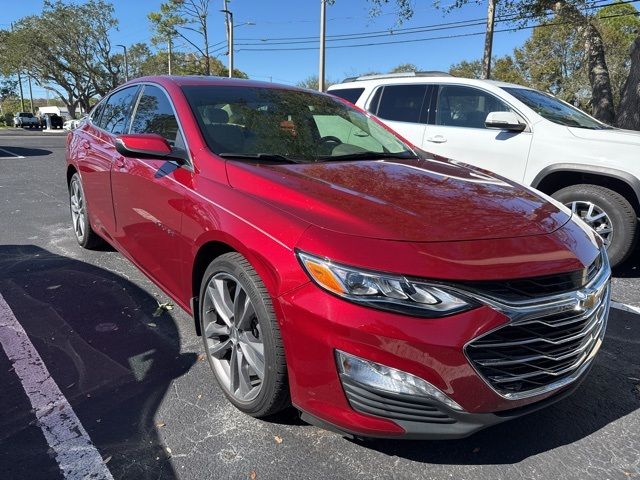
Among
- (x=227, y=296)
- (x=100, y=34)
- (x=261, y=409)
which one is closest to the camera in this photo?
(x=261, y=409)

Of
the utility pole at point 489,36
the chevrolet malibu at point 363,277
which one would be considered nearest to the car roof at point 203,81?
Answer: the chevrolet malibu at point 363,277

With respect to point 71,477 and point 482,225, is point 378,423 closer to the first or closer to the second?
point 482,225

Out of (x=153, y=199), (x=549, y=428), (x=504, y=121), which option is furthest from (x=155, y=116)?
(x=504, y=121)

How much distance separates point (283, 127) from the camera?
322cm

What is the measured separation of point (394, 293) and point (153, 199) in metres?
1.92

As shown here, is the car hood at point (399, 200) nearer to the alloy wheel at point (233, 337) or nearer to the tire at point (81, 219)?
the alloy wheel at point (233, 337)

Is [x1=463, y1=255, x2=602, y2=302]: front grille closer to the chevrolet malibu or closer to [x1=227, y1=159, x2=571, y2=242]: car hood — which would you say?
the chevrolet malibu

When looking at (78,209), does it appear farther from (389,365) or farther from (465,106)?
(465,106)

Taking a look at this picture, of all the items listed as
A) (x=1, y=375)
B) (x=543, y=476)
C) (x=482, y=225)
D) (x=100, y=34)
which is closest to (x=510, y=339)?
(x=482, y=225)

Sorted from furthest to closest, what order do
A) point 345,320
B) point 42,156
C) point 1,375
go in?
point 42,156
point 1,375
point 345,320

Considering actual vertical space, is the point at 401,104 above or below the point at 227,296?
above

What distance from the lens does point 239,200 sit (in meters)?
2.41

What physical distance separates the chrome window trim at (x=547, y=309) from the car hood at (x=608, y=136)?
2.87 metres

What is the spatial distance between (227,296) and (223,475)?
82 centimetres
